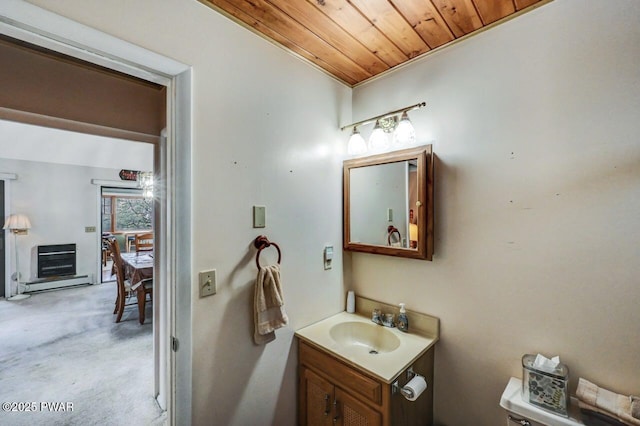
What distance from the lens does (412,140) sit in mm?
1494

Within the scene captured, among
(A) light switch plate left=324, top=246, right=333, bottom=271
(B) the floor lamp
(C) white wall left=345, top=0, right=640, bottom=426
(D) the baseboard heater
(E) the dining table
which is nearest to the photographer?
(C) white wall left=345, top=0, right=640, bottom=426

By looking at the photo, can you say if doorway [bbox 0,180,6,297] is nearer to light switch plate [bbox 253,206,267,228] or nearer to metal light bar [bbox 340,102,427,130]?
light switch plate [bbox 253,206,267,228]

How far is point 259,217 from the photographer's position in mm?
1299

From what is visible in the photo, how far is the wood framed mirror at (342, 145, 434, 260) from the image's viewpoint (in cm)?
141

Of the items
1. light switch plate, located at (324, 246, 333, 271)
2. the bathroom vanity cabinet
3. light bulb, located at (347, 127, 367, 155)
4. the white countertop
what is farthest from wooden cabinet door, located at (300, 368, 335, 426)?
light bulb, located at (347, 127, 367, 155)

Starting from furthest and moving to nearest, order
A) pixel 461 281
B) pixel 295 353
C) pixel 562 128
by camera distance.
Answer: pixel 295 353 < pixel 461 281 < pixel 562 128

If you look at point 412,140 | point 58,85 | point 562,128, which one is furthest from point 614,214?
point 58,85

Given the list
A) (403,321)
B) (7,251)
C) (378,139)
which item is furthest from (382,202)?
(7,251)

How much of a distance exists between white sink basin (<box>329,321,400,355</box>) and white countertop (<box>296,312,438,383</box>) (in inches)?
1.5

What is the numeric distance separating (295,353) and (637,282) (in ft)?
5.11

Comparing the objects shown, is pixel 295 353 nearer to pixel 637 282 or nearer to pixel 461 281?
pixel 461 281

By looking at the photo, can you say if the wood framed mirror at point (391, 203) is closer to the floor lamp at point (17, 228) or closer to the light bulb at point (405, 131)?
the light bulb at point (405, 131)

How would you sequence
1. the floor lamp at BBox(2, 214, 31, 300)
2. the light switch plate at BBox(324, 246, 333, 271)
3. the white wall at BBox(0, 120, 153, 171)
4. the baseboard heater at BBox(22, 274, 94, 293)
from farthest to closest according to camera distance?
1. the baseboard heater at BBox(22, 274, 94, 293)
2. the floor lamp at BBox(2, 214, 31, 300)
3. the white wall at BBox(0, 120, 153, 171)
4. the light switch plate at BBox(324, 246, 333, 271)

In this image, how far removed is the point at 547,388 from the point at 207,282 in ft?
4.80
